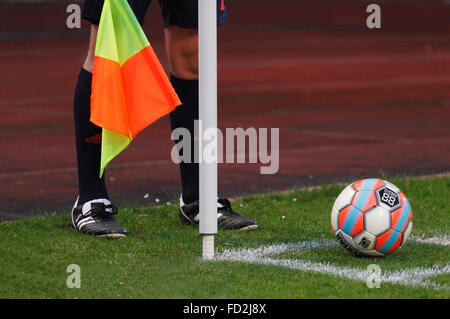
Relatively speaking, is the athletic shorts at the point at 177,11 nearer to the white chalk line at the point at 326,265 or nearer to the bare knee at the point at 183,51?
the bare knee at the point at 183,51

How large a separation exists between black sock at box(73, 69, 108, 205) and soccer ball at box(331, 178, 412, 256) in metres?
1.40

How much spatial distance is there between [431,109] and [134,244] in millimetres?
6337

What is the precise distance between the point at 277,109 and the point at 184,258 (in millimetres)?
6115

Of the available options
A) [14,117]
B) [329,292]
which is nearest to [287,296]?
[329,292]

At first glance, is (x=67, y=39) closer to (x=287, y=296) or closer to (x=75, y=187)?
(x=75, y=187)

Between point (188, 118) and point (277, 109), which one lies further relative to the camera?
point (277, 109)

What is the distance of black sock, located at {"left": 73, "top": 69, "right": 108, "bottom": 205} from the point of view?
18.1 ft

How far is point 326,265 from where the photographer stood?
15.5 ft

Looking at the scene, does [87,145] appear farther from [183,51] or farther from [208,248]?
[208,248]

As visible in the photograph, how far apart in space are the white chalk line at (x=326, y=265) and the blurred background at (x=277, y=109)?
1.64m

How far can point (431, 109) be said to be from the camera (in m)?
10.8
